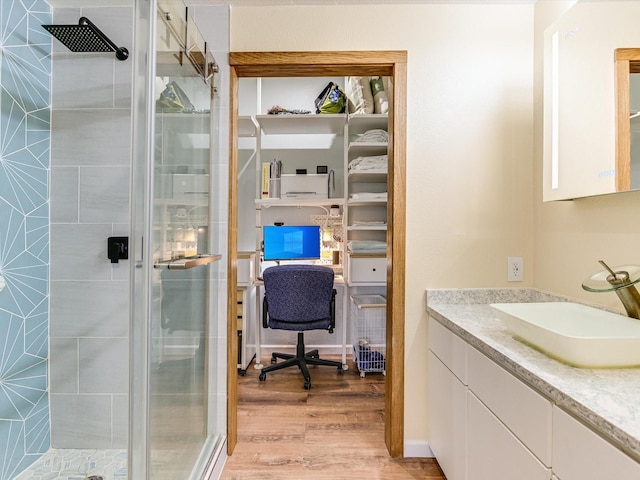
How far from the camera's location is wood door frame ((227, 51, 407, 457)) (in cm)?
181

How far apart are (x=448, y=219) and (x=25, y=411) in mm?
2167

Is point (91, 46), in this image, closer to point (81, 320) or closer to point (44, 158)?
point (44, 158)

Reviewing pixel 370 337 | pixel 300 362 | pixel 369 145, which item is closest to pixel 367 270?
pixel 370 337

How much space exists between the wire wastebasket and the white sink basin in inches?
63.4

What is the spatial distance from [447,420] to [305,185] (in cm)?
219

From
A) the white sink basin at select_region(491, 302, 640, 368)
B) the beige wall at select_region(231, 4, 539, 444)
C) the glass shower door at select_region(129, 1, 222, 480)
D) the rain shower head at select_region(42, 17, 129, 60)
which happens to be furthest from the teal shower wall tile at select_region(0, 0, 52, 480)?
the white sink basin at select_region(491, 302, 640, 368)

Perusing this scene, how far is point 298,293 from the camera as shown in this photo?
9.14ft

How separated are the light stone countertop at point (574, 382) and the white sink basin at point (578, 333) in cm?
3

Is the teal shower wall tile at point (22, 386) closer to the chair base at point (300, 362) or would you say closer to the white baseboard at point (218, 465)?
the white baseboard at point (218, 465)

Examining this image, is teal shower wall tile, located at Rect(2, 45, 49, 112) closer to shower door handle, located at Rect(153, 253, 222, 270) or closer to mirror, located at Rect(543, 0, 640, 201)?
shower door handle, located at Rect(153, 253, 222, 270)

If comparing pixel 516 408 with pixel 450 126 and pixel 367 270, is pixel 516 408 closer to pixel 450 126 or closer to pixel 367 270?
pixel 450 126

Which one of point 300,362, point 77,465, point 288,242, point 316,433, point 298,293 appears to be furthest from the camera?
point 288,242

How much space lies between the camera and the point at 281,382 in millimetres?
2795

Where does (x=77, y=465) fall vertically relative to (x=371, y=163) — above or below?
below
